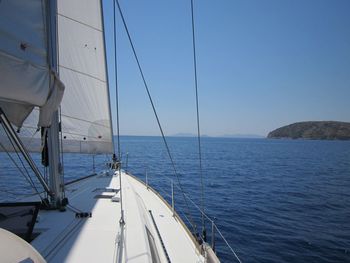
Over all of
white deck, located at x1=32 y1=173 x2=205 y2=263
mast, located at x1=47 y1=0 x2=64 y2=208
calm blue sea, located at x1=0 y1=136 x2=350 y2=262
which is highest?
mast, located at x1=47 y1=0 x2=64 y2=208

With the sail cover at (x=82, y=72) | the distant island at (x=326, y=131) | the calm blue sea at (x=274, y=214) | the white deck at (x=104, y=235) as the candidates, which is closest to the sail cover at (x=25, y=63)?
the white deck at (x=104, y=235)

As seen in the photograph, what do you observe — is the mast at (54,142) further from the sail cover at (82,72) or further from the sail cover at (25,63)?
the sail cover at (82,72)

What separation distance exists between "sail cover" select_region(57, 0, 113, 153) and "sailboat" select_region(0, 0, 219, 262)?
0.02 m

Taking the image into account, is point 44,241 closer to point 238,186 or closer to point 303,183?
point 238,186

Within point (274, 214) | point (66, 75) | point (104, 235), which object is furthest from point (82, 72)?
point (274, 214)

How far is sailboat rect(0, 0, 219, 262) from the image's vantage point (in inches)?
118

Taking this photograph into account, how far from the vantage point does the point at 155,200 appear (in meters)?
7.94

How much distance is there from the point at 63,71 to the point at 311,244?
10046mm

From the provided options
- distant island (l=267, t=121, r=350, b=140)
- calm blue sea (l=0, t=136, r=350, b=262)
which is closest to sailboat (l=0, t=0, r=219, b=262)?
calm blue sea (l=0, t=136, r=350, b=262)

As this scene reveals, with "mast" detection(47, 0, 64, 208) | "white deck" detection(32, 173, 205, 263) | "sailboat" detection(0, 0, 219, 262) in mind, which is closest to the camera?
"sailboat" detection(0, 0, 219, 262)

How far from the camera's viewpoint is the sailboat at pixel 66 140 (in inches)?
118

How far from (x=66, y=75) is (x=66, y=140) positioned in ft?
5.68

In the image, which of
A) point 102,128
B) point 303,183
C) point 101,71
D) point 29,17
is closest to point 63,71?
point 101,71

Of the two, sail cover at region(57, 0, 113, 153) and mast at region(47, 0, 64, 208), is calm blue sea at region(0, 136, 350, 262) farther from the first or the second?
mast at region(47, 0, 64, 208)
